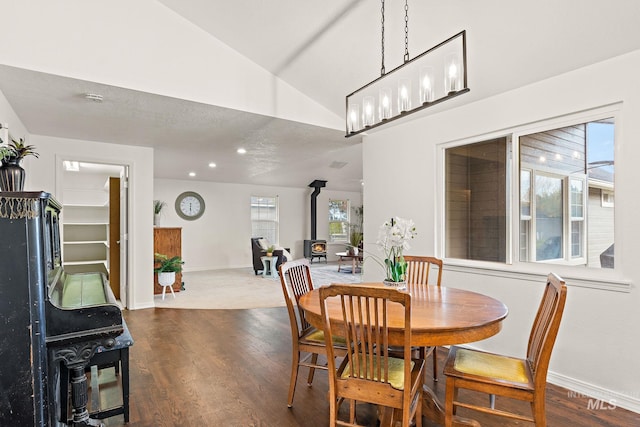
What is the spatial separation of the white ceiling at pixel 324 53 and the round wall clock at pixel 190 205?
4.20 metres

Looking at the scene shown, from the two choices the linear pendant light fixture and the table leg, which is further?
the table leg

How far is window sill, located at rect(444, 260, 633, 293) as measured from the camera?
2.45 m

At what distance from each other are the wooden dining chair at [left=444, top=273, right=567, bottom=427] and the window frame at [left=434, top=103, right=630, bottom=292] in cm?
95

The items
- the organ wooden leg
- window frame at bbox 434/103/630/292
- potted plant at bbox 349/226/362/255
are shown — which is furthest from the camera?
potted plant at bbox 349/226/362/255

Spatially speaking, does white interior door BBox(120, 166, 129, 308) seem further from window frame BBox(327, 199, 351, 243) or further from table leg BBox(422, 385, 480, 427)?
window frame BBox(327, 199, 351, 243)

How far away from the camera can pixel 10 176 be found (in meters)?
1.82

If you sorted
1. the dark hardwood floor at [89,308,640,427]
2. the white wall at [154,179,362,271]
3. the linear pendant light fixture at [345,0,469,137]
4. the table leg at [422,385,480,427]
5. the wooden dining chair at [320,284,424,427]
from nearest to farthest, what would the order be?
the wooden dining chair at [320,284,424,427]
the linear pendant light fixture at [345,0,469,137]
the table leg at [422,385,480,427]
the dark hardwood floor at [89,308,640,427]
the white wall at [154,179,362,271]

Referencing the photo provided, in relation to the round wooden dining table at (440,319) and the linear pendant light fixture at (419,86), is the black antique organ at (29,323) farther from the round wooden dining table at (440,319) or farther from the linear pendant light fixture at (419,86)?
the linear pendant light fixture at (419,86)

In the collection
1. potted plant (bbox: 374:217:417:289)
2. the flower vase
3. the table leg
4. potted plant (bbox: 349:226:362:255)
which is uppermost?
potted plant (bbox: 374:217:417:289)

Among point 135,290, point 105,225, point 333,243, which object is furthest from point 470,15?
point 333,243

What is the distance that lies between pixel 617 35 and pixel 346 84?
2162 mm

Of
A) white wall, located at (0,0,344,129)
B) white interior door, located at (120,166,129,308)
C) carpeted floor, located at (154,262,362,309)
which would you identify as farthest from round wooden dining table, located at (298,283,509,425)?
white interior door, located at (120,166,129,308)

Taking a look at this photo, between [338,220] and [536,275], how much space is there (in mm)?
8622

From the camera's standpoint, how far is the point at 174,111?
3625 millimetres
